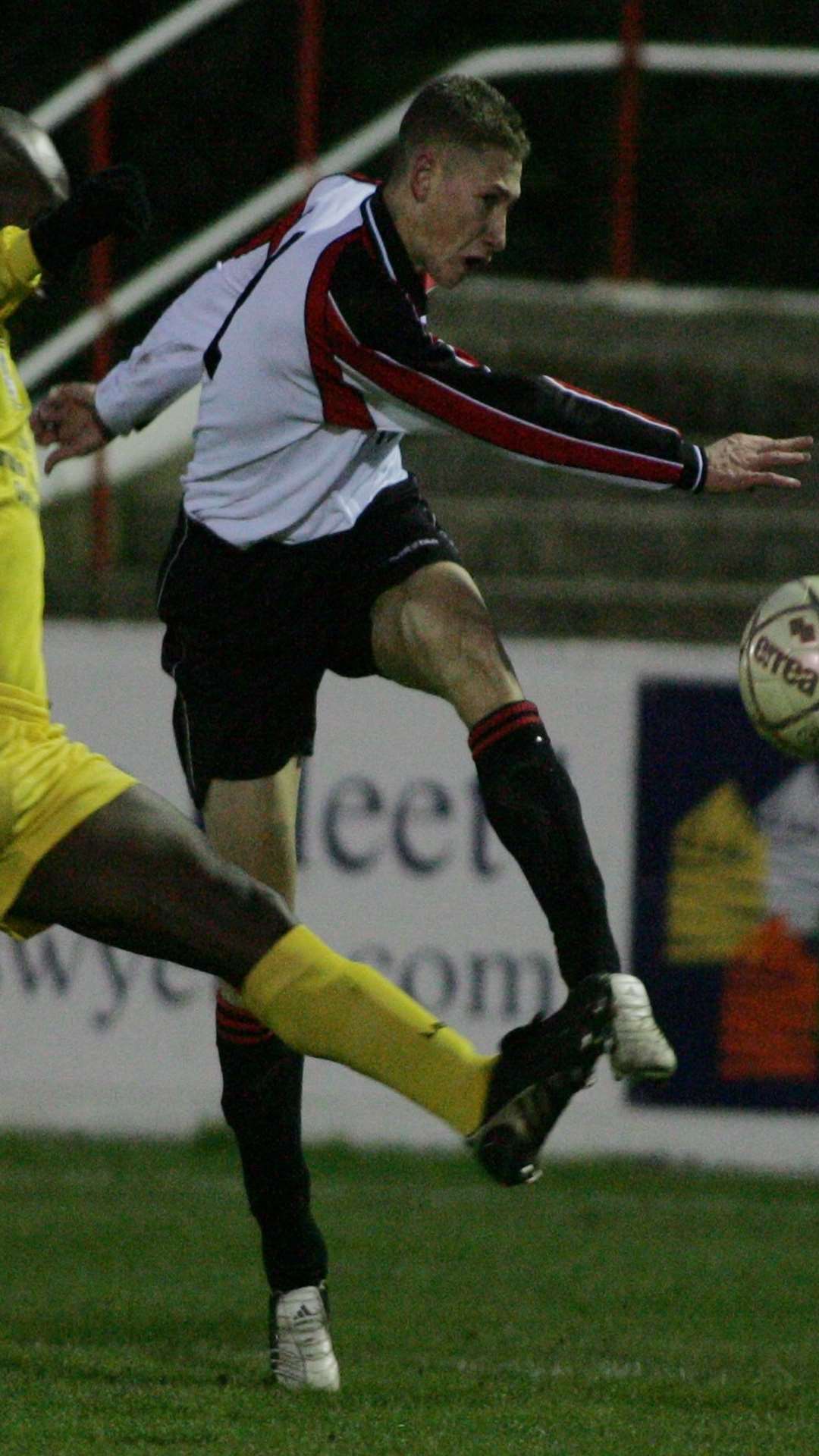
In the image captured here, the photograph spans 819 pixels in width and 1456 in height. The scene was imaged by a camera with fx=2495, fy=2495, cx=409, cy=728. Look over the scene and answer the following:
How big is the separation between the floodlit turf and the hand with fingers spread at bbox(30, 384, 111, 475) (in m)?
1.82

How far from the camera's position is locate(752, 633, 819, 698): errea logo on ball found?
15.3 ft

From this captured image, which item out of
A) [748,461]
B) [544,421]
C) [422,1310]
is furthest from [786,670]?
[422,1310]

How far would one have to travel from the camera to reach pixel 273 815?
4914 millimetres

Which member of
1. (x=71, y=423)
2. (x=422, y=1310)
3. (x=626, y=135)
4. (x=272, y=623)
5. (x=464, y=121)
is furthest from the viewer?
(x=626, y=135)

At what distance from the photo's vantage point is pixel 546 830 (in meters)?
4.49

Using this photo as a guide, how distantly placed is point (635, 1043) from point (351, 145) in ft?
21.9

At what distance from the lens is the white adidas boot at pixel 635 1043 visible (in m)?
4.00

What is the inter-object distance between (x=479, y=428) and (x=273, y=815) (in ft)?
3.03

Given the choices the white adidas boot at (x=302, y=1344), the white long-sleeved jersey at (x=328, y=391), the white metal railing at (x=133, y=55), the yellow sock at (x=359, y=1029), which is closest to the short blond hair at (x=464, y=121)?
the white long-sleeved jersey at (x=328, y=391)

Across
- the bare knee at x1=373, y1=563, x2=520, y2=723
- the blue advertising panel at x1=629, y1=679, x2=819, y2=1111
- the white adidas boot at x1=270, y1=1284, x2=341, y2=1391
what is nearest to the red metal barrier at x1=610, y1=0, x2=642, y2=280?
the blue advertising panel at x1=629, y1=679, x2=819, y2=1111

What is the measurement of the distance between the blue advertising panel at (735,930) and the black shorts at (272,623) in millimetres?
3219

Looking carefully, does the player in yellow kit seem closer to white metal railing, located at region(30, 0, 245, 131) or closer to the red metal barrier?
white metal railing, located at region(30, 0, 245, 131)

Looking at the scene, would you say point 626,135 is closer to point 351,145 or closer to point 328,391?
point 351,145

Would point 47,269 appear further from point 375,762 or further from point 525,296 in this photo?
point 525,296
